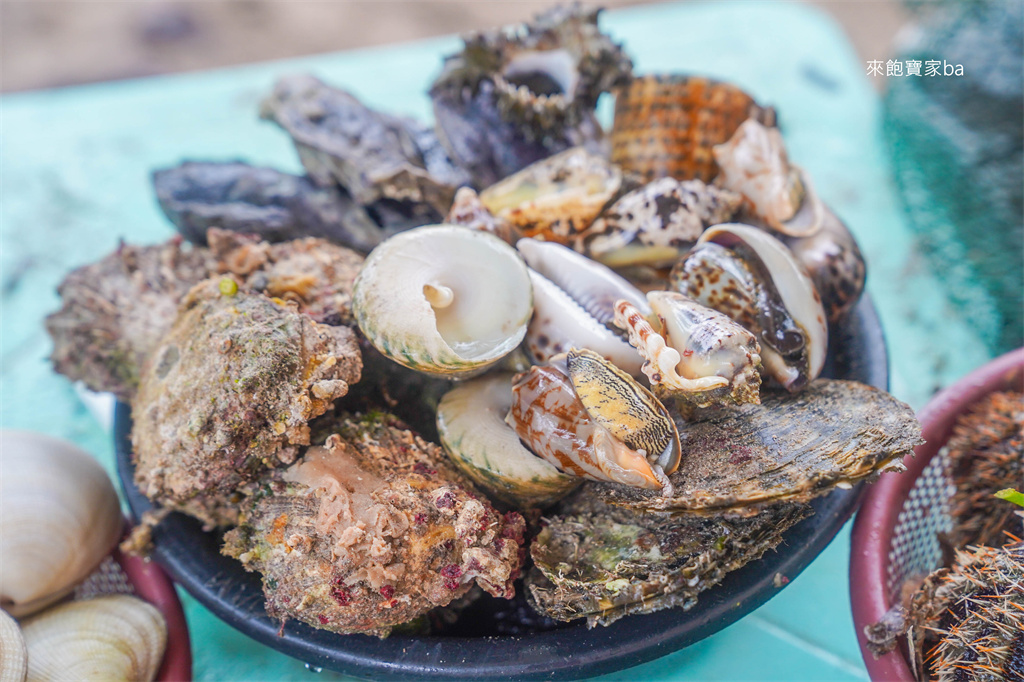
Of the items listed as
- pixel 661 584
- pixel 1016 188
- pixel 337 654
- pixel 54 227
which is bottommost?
pixel 54 227

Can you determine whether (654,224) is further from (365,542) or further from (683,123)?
(365,542)

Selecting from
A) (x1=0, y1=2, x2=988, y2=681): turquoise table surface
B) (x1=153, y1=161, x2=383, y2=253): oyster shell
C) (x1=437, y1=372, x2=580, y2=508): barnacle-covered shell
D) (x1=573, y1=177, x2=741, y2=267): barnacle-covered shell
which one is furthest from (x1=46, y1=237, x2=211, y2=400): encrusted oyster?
(x1=573, y1=177, x2=741, y2=267): barnacle-covered shell

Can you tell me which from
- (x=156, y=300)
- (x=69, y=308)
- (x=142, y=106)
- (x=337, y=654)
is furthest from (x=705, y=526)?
(x=142, y=106)

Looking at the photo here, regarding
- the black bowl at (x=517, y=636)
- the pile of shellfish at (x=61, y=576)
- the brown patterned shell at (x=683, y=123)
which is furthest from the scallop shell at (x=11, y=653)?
the brown patterned shell at (x=683, y=123)

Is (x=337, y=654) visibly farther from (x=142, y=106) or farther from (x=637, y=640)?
(x=142, y=106)

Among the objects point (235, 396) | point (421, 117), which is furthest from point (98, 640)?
point (421, 117)
